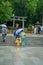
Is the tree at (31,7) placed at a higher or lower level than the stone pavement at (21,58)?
lower

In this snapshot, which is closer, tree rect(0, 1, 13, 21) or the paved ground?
the paved ground

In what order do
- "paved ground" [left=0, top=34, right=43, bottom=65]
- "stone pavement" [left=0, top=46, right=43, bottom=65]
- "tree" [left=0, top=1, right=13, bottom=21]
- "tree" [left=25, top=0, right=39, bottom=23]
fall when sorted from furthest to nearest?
"tree" [left=25, top=0, right=39, bottom=23], "tree" [left=0, top=1, right=13, bottom=21], "paved ground" [left=0, top=34, right=43, bottom=65], "stone pavement" [left=0, top=46, right=43, bottom=65]

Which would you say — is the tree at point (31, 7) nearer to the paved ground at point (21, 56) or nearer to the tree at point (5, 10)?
the tree at point (5, 10)

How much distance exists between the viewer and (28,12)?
175ft

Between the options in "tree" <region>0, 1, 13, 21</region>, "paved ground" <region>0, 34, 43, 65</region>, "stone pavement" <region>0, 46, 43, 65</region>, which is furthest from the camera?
"tree" <region>0, 1, 13, 21</region>

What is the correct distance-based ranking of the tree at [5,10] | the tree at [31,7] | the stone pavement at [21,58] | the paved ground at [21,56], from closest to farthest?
the stone pavement at [21,58], the paved ground at [21,56], the tree at [5,10], the tree at [31,7]

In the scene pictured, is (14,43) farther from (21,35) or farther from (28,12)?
(28,12)

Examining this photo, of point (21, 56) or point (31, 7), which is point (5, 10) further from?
point (21, 56)

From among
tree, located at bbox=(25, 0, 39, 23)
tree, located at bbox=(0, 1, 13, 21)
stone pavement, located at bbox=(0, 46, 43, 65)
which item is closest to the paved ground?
stone pavement, located at bbox=(0, 46, 43, 65)

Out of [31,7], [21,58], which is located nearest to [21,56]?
[21,58]

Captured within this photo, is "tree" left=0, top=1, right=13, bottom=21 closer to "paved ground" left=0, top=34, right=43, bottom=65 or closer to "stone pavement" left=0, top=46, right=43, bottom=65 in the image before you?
"paved ground" left=0, top=34, right=43, bottom=65

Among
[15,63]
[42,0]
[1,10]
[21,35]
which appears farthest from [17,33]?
[42,0]

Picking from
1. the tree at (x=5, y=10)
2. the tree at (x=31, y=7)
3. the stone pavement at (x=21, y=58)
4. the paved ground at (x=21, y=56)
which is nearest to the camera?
the stone pavement at (x=21, y=58)

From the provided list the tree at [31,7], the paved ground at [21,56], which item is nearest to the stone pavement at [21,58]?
the paved ground at [21,56]
